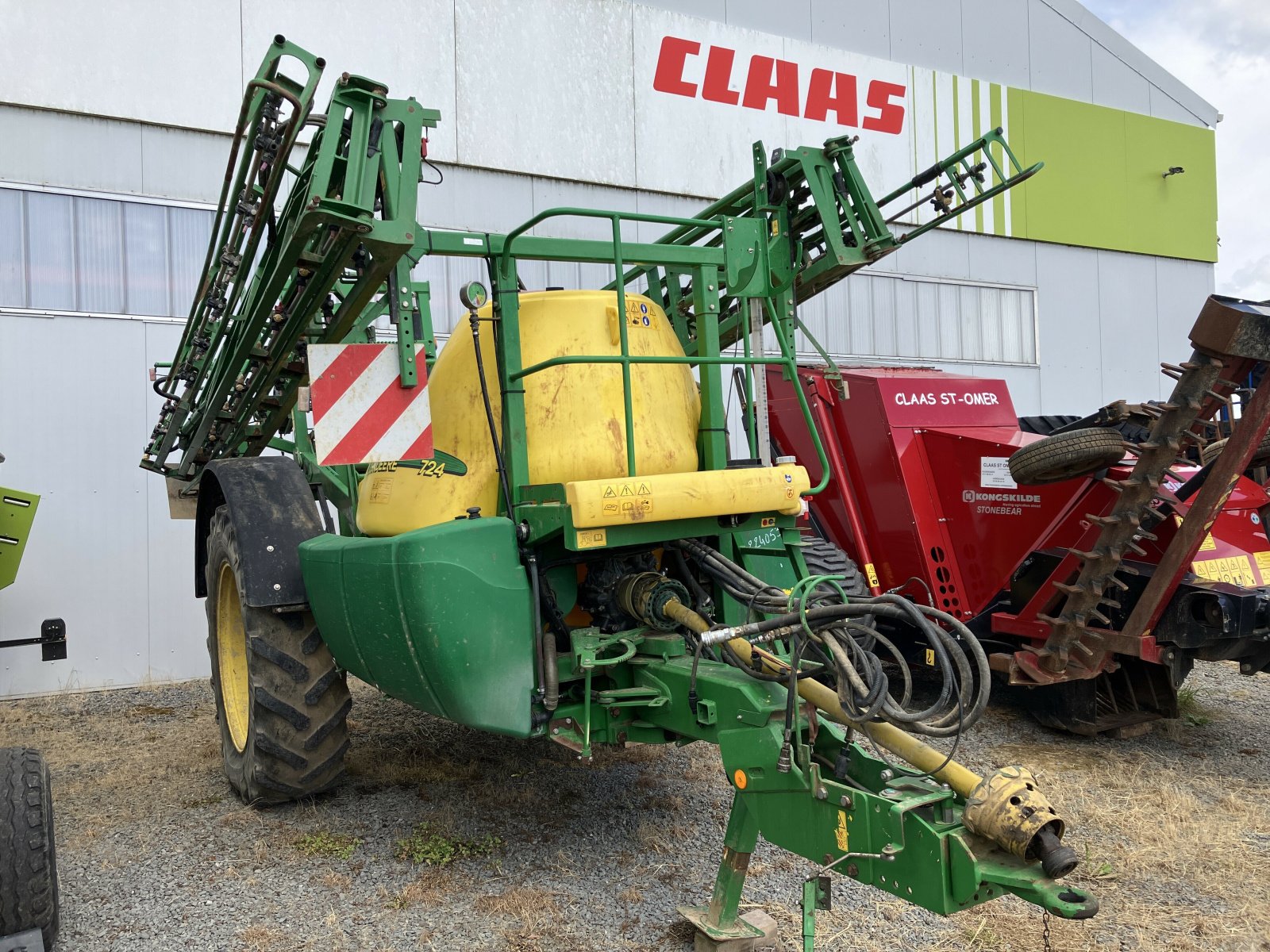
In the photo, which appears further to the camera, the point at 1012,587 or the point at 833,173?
the point at 1012,587

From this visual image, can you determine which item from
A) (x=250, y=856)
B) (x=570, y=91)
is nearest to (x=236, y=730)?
(x=250, y=856)

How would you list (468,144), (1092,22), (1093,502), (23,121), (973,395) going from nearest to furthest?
(1093,502) → (973,395) → (23,121) → (468,144) → (1092,22)

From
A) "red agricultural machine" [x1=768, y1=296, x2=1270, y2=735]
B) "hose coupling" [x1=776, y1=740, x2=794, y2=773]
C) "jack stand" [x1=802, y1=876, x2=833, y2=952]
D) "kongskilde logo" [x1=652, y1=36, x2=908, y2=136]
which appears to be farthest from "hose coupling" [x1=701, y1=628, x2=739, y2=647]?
"kongskilde logo" [x1=652, y1=36, x2=908, y2=136]

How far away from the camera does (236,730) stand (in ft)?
16.5

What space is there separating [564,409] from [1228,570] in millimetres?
3727

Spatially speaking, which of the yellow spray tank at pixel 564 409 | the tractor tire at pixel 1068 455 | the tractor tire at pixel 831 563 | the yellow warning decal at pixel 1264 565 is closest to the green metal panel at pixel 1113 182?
the yellow warning decal at pixel 1264 565

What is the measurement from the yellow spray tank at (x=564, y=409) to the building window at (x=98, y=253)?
4.54 m

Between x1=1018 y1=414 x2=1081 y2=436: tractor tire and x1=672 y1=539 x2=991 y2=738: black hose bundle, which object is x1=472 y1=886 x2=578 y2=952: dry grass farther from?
x1=1018 y1=414 x2=1081 y2=436: tractor tire

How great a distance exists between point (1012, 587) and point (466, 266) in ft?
18.0

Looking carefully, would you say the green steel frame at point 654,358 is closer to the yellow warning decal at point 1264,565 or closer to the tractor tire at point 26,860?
the tractor tire at point 26,860

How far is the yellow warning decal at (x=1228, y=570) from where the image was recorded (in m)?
5.20

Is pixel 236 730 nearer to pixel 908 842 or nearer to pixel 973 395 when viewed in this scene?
pixel 908 842

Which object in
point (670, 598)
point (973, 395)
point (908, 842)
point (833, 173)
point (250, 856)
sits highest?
point (833, 173)

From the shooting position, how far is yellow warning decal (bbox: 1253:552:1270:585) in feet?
17.7
